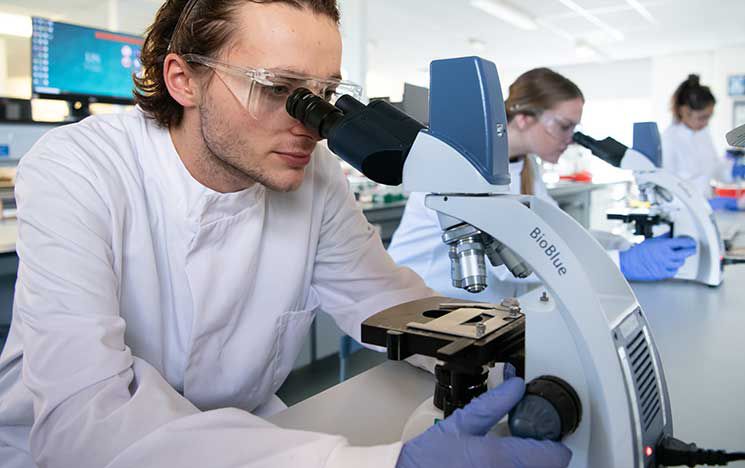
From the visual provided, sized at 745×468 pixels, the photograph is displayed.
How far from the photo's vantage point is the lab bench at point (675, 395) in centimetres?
92

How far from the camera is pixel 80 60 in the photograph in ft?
9.92

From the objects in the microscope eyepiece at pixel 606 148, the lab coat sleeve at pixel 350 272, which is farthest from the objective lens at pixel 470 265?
the microscope eyepiece at pixel 606 148

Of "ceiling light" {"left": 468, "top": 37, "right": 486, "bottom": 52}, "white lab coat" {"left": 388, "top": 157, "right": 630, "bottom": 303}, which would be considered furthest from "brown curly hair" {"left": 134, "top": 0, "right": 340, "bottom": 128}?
"ceiling light" {"left": 468, "top": 37, "right": 486, "bottom": 52}

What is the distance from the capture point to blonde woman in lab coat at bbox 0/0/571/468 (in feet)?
2.39

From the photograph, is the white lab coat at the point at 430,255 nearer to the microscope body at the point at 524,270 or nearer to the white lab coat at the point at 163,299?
the white lab coat at the point at 163,299

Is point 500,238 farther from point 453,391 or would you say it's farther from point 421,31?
point 421,31

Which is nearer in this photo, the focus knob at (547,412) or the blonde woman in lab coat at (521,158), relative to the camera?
the focus knob at (547,412)

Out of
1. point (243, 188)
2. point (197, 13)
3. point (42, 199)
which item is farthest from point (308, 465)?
point (197, 13)

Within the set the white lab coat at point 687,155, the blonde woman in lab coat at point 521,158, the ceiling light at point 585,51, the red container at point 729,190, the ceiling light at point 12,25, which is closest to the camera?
the blonde woman in lab coat at point 521,158

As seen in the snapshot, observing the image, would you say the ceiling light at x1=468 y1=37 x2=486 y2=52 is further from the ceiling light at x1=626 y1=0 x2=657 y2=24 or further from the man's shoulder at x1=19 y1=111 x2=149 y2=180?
the man's shoulder at x1=19 y1=111 x2=149 y2=180

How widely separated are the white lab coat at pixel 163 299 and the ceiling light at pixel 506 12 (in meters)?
5.92

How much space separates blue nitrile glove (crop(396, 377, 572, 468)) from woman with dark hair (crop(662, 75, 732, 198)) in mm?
4444

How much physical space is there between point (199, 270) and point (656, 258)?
1.50m

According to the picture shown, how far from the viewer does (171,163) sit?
118cm
